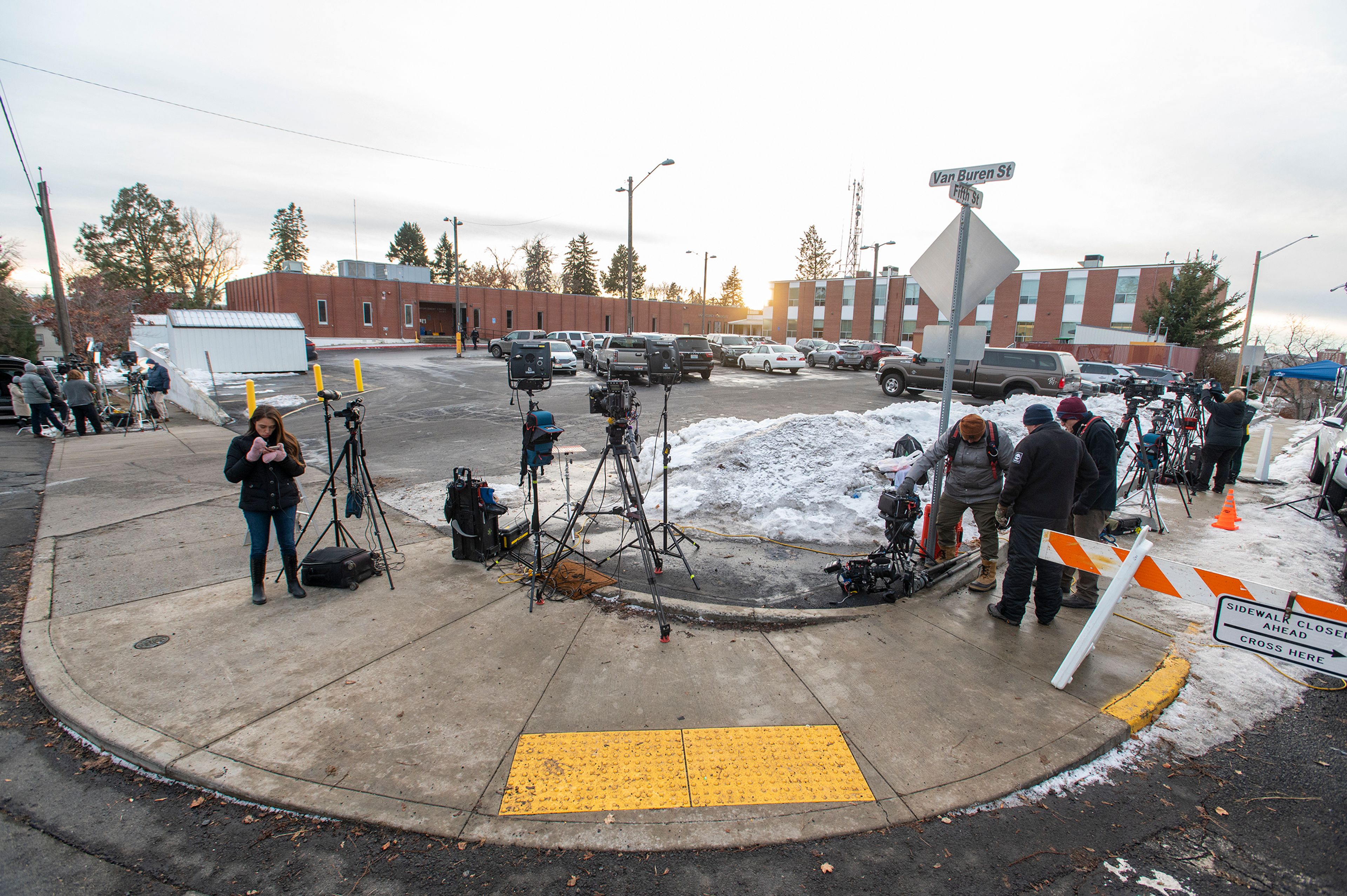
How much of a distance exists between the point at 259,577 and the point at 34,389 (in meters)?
13.5

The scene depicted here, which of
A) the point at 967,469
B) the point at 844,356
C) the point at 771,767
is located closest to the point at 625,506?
the point at 771,767

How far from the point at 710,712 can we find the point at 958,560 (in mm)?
3523

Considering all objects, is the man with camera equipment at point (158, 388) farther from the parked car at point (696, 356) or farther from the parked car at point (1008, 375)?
the parked car at point (1008, 375)

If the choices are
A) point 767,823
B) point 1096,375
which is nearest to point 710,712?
point 767,823

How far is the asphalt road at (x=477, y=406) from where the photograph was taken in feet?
35.9

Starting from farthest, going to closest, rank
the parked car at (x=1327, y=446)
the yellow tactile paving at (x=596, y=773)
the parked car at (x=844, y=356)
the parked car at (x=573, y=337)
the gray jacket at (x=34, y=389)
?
1. the parked car at (x=844, y=356)
2. the parked car at (x=573, y=337)
3. the gray jacket at (x=34, y=389)
4. the parked car at (x=1327, y=446)
5. the yellow tactile paving at (x=596, y=773)

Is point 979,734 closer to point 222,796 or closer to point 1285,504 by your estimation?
point 222,796

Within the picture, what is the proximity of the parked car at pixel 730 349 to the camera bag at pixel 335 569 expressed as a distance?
2851cm

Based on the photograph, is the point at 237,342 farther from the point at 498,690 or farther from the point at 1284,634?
the point at 1284,634

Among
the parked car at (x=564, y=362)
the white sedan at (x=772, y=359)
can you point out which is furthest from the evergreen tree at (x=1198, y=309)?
the parked car at (x=564, y=362)

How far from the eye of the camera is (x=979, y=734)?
3.51 m

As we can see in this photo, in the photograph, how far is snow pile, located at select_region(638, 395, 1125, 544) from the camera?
22.7ft

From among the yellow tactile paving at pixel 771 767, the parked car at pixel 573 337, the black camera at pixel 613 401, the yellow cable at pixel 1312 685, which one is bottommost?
the yellow tactile paving at pixel 771 767

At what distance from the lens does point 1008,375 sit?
747 inches
